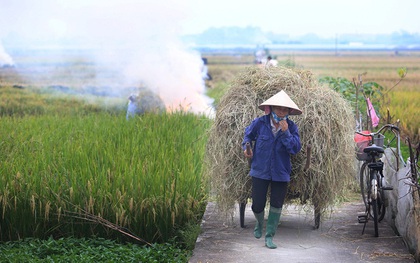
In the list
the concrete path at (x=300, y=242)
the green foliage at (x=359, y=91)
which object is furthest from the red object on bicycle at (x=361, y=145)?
the green foliage at (x=359, y=91)

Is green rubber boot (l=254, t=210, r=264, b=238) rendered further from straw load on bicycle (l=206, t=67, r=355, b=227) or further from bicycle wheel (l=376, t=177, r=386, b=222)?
bicycle wheel (l=376, t=177, r=386, b=222)

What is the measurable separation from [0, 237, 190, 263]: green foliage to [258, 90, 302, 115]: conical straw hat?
60.9 inches

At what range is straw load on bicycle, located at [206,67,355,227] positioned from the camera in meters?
7.86

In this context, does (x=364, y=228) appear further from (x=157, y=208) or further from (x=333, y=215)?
(x=157, y=208)

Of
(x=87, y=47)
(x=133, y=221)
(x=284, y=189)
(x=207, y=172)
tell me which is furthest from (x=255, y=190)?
(x=87, y=47)

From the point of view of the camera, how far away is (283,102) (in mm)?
7461

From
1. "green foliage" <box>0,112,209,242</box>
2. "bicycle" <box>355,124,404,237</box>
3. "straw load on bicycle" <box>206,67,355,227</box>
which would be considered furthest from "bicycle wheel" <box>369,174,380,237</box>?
"green foliage" <box>0,112,209,242</box>

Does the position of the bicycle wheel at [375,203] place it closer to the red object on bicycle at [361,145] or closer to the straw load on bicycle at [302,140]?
the straw load on bicycle at [302,140]

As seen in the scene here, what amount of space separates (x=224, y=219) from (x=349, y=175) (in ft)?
4.45

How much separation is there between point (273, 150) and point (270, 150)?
0.03 metres

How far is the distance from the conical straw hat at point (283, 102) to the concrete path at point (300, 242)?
121 centimetres

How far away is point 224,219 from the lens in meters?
8.60

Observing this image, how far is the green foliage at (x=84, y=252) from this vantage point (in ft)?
23.7

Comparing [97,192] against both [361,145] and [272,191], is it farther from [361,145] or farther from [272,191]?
[361,145]
